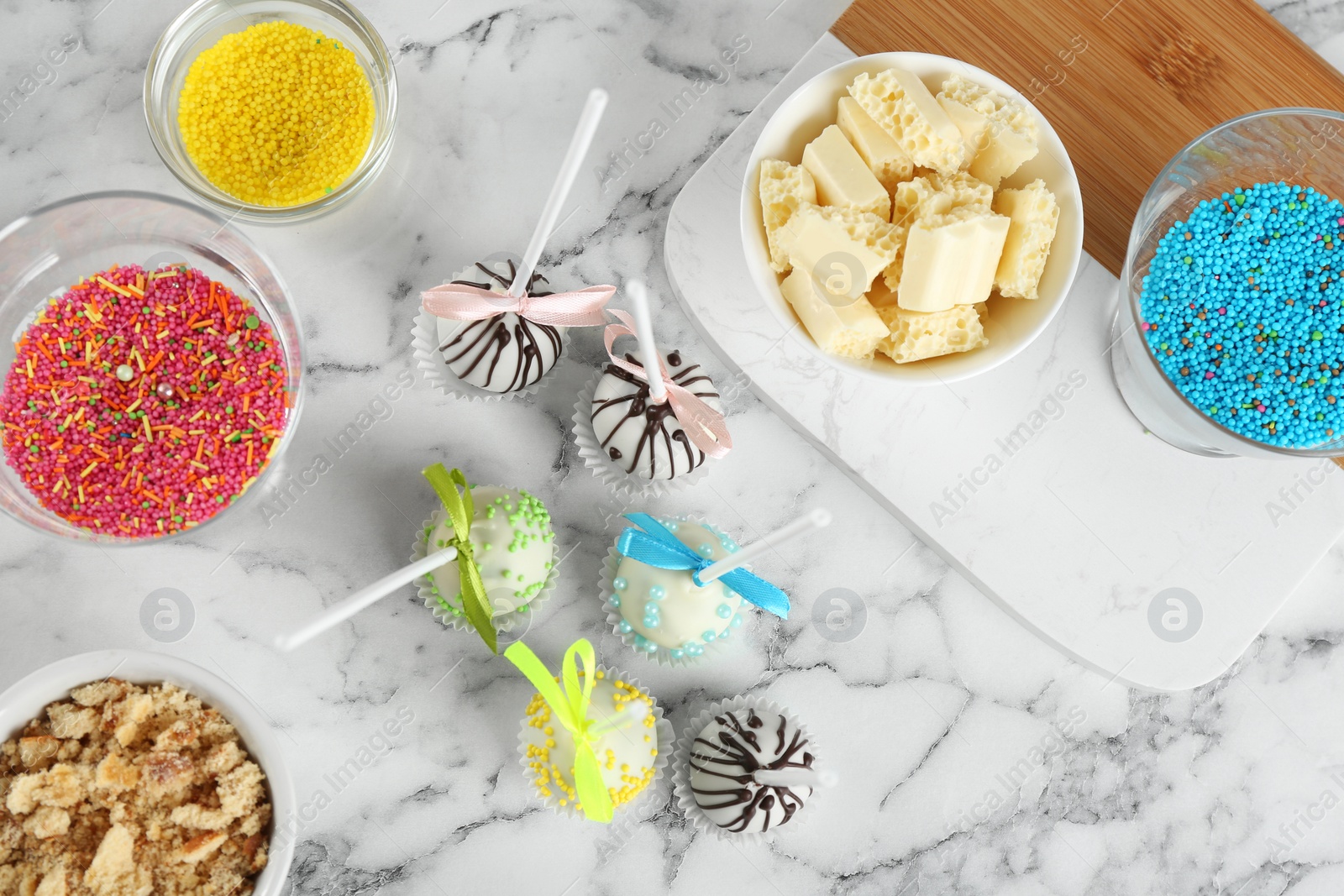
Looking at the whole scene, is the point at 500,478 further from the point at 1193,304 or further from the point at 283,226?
the point at 1193,304

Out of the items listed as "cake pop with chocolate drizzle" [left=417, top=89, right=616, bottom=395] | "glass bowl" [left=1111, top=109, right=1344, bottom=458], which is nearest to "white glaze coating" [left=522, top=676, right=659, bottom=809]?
"cake pop with chocolate drizzle" [left=417, top=89, right=616, bottom=395]

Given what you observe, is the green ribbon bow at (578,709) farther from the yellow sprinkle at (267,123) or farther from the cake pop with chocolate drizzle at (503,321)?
the yellow sprinkle at (267,123)

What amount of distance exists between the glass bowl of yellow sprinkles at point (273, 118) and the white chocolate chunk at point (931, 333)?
85cm

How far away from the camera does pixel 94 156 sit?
148 cm

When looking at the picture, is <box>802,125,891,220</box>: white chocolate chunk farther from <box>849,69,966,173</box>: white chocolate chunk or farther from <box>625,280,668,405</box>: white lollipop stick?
Answer: <box>625,280,668,405</box>: white lollipop stick

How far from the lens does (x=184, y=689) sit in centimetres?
129

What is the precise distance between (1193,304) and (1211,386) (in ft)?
0.42

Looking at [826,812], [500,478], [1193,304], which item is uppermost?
[1193,304]

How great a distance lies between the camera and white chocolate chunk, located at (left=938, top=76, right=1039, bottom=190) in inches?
49.1

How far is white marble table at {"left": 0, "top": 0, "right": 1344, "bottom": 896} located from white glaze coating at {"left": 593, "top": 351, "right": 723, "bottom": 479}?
130 mm

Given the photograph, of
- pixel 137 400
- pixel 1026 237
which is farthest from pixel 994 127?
pixel 137 400

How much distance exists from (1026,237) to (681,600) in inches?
27.9

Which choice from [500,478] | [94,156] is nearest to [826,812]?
[500,478]

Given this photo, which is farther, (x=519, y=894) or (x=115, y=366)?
(x=519, y=894)
